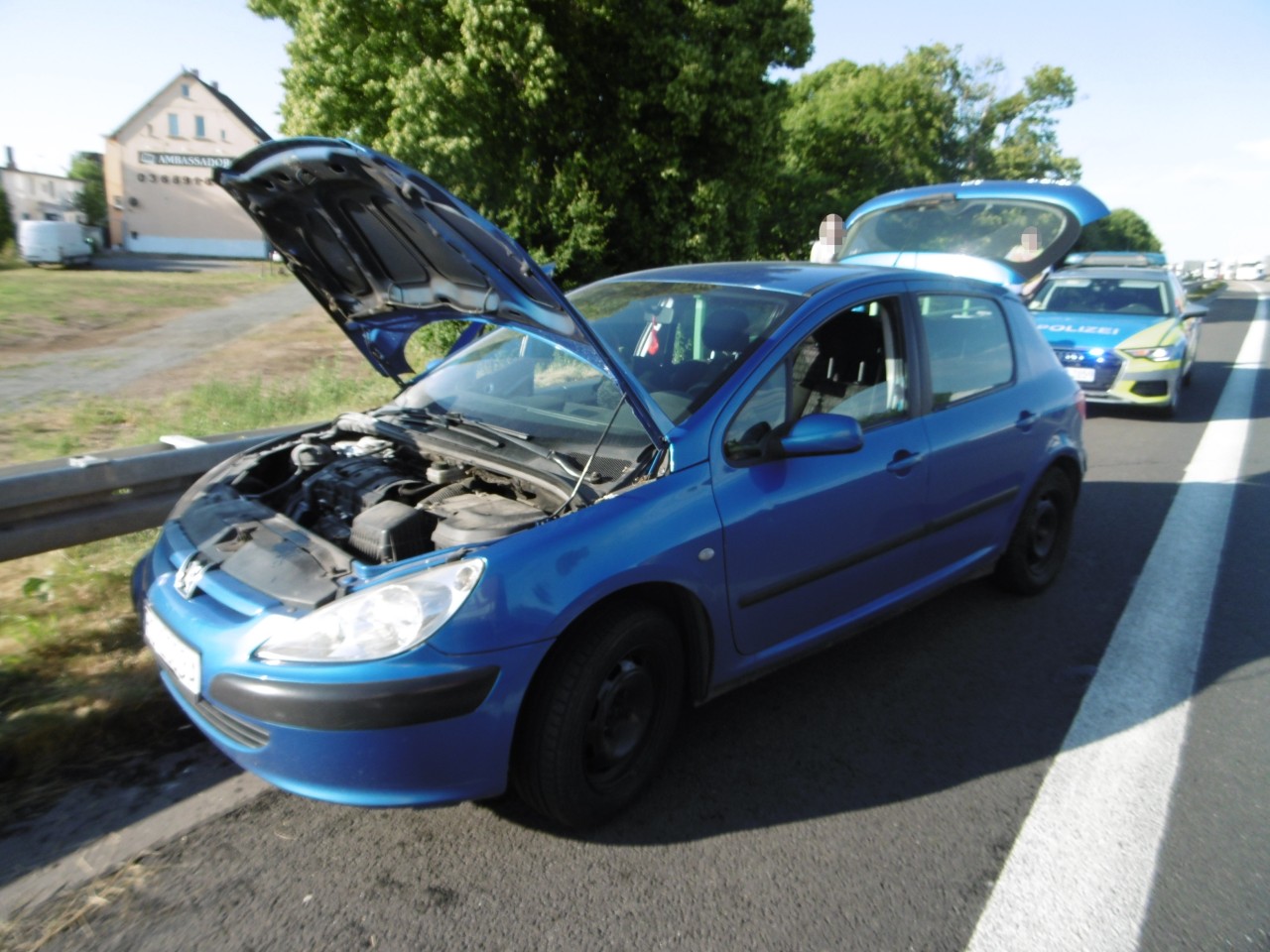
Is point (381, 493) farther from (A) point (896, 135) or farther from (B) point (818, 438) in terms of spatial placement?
(A) point (896, 135)

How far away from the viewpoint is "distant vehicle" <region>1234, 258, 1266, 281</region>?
77.9 meters

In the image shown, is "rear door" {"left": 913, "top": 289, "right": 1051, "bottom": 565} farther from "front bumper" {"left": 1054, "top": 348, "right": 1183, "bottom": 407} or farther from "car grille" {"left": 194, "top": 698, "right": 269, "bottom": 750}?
"front bumper" {"left": 1054, "top": 348, "right": 1183, "bottom": 407}

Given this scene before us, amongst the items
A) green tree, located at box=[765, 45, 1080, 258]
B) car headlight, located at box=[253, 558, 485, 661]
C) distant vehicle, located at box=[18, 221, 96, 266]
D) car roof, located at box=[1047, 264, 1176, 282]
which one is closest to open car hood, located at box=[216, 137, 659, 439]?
car headlight, located at box=[253, 558, 485, 661]

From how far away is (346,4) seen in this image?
→ 11.1 meters

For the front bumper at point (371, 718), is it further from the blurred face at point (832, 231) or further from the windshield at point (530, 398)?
the blurred face at point (832, 231)

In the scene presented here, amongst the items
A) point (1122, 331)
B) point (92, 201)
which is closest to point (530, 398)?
point (1122, 331)

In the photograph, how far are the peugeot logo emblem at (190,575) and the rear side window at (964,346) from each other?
2.83 metres

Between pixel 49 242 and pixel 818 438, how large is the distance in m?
38.6

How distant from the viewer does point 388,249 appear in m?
3.31

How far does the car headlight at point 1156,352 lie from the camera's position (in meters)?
10.1

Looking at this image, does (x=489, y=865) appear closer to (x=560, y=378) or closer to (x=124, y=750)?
(x=124, y=750)

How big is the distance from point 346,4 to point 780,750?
35.8 feet

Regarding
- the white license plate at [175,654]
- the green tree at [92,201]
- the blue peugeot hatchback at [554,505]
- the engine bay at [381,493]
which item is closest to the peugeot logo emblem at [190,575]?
the blue peugeot hatchback at [554,505]

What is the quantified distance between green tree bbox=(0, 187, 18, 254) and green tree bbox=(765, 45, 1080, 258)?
31.2 m
